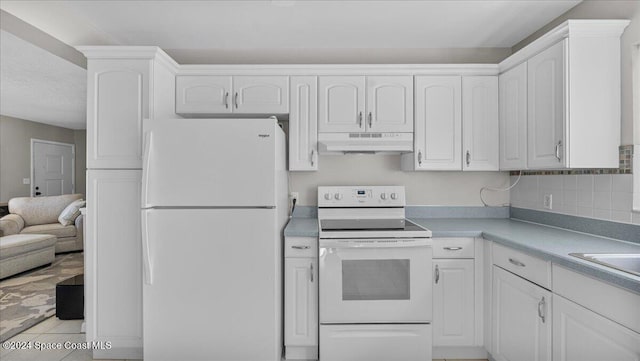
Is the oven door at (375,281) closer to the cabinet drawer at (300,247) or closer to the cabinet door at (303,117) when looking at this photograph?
the cabinet drawer at (300,247)

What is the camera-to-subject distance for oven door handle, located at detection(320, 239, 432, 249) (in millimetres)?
2125

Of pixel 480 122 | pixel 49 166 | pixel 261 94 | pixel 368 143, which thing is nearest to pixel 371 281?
pixel 368 143

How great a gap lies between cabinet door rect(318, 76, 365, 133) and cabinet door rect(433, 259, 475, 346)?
122cm

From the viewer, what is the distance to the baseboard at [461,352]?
225cm

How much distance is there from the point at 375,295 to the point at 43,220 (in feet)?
12.8

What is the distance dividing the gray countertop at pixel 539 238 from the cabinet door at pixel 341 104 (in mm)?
813

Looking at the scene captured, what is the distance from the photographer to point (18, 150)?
2791 millimetres

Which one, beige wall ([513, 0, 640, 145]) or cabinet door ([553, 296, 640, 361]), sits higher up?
beige wall ([513, 0, 640, 145])

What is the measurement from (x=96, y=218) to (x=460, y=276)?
2491mm

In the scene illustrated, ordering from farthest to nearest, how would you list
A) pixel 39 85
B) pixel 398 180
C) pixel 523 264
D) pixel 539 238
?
pixel 39 85 → pixel 398 180 → pixel 539 238 → pixel 523 264

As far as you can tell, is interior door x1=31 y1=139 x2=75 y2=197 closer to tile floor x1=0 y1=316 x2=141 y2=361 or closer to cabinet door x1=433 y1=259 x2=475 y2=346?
tile floor x1=0 y1=316 x2=141 y2=361

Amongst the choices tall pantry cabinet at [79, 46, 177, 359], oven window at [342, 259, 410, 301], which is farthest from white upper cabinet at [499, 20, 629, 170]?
tall pantry cabinet at [79, 46, 177, 359]

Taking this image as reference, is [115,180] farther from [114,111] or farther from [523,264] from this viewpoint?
[523,264]

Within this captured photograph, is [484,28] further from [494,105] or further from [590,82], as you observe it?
[590,82]
